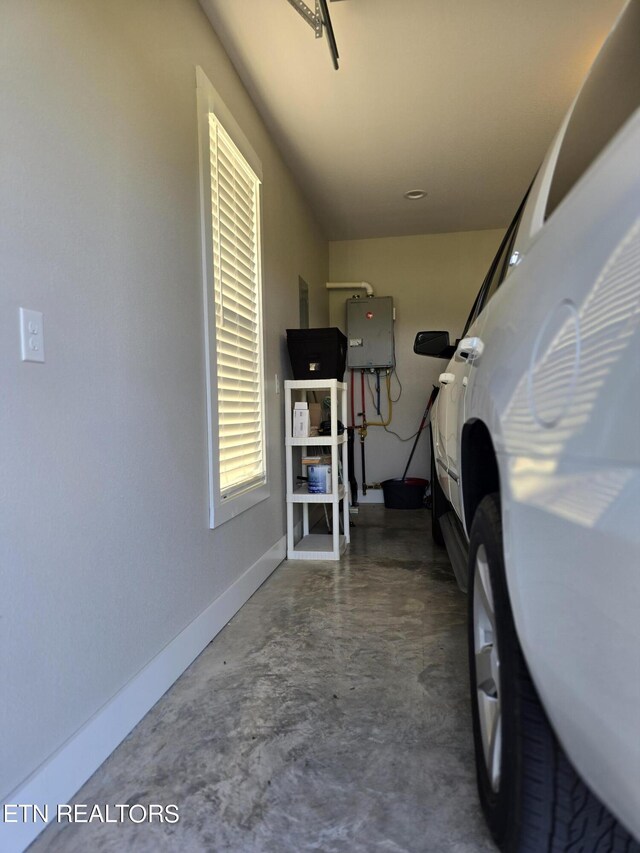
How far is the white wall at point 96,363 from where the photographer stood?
3.77 ft

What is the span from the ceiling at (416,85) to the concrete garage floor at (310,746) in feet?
8.78

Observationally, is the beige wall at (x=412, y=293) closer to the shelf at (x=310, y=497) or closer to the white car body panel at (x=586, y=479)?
the shelf at (x=310, y=497)

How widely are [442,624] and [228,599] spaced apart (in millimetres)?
951

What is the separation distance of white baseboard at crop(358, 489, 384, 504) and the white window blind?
2.69 metres

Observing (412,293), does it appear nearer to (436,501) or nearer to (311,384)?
(311,384)

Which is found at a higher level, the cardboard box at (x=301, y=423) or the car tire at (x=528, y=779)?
the cardboard box at (x=301, y=423)

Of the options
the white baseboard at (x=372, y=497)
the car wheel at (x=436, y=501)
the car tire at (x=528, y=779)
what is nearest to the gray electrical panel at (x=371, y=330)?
the white baseboard at (x=372, y=497)

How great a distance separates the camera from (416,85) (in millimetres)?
2826

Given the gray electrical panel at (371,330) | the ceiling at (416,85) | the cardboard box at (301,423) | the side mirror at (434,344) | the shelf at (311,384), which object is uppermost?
the ceiling at (416,85)

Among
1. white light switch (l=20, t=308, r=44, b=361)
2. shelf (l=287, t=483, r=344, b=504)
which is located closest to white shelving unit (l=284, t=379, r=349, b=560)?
shelf (l=287, t=483, r=344, b=504)

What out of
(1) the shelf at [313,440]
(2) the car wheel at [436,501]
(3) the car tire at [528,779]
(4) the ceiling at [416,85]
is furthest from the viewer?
(1) the shelf at [313,440]

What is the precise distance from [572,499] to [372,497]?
196 inches

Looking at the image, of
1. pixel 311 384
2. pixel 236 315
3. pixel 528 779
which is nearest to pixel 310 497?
pixel 311 384

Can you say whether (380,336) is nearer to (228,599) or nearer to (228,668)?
(228,599)
